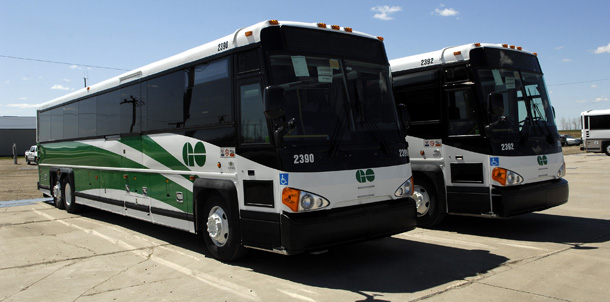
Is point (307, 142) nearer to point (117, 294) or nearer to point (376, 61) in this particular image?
point (376, 61)

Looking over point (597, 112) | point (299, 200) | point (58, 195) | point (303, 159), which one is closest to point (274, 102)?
point (303, 159)

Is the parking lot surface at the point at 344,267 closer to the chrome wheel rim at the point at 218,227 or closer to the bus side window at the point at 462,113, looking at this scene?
the chrome wheel rim at the point at 218,227

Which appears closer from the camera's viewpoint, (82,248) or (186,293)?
(186,293)

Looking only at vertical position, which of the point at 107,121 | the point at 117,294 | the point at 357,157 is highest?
the point at 107,121

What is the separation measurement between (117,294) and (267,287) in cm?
174

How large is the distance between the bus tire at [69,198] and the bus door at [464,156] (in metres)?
9.61

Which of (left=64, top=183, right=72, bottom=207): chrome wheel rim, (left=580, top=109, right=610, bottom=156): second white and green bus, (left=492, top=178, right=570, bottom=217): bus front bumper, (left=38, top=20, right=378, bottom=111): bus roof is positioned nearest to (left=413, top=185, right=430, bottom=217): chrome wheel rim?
(left=492, top=178, right=570, bottom=217): bus front bumper

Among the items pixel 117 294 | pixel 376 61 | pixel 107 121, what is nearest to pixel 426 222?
pixel 376 61

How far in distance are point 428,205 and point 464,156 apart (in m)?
1.16

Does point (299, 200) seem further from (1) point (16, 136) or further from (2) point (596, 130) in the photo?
(1) point (16, 136)

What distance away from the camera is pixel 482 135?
8.21 meters

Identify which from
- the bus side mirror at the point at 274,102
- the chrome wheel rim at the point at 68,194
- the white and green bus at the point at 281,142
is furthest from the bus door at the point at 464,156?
the chrome wheel rim at the point at 68,194

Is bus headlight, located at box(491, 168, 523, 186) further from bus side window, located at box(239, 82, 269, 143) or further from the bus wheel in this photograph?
the bus wheel

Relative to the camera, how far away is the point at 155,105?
8.86 metres
